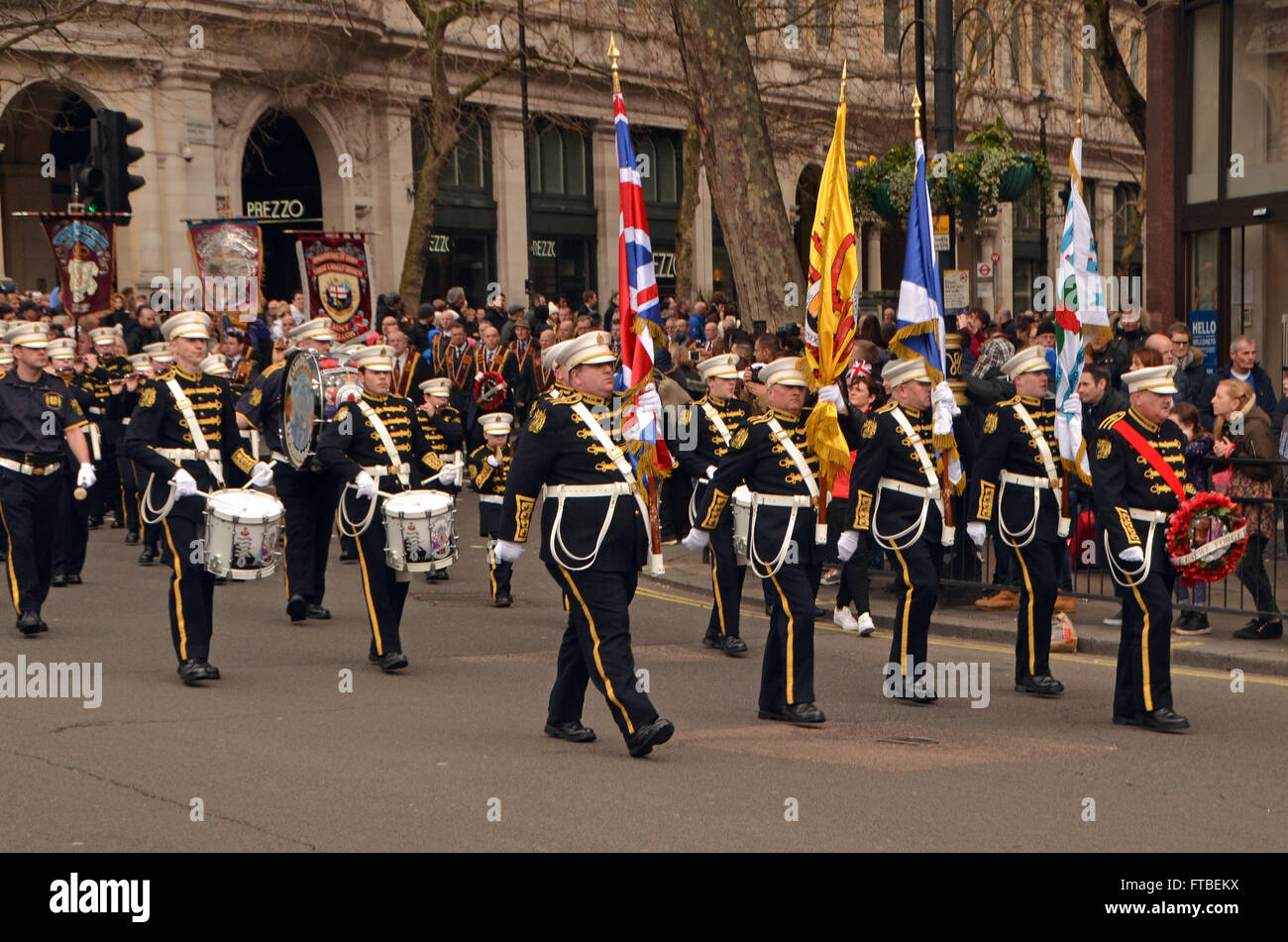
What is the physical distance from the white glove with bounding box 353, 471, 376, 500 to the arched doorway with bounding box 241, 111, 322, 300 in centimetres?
2508

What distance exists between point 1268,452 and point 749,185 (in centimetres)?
693

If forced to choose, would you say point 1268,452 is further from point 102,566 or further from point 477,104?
point 477,104

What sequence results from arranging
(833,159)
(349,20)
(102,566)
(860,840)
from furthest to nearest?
(349,20) → (102,566) → (833,159) → (860,840)

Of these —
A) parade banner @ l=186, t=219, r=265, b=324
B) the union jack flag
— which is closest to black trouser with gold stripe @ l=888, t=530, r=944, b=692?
the union jack flag

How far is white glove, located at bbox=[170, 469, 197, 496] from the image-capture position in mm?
10367

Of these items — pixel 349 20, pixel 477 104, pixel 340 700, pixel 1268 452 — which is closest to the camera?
pixel 340 700

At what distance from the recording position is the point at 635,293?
1092 centimetres

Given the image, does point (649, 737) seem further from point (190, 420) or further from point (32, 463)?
point (32, 463)

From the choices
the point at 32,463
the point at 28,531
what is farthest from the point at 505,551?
the point at 32,463

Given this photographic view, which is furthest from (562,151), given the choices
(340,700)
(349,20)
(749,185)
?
(340,700)

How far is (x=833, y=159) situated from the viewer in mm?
11492

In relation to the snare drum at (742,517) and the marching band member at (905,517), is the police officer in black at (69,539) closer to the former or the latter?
the snare drum at (742,517)

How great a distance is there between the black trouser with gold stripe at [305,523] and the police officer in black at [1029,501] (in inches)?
202

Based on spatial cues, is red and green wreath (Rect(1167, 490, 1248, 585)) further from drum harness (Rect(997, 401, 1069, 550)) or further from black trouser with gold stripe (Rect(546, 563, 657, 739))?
black trouser with gold stripe (Rect(546, 563, 657, 739))
